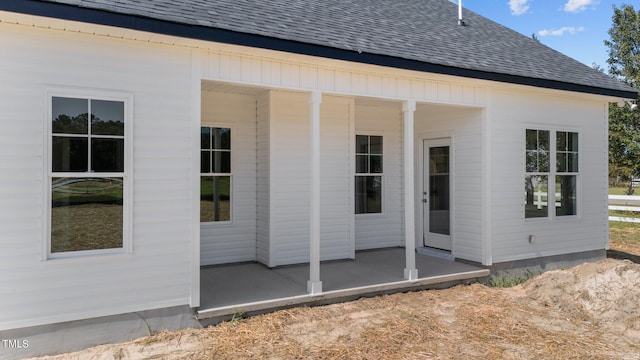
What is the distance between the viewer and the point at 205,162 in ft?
24.1

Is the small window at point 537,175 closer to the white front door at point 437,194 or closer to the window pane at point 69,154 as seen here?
the white front door at point 437,194

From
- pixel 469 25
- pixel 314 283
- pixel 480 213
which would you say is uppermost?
pixel 469 25

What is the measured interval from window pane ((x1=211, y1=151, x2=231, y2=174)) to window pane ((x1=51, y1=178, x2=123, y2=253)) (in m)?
2.68

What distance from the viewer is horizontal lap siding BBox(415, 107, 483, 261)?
25.0 ft

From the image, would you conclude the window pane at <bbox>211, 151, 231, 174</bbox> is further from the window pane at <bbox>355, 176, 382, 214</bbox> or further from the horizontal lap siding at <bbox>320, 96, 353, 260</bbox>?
the window pane at <bbox>355, 176, 382, 214</bbox>

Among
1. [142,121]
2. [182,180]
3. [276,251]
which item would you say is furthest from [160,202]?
[276,251]

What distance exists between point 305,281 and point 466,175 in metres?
3.47

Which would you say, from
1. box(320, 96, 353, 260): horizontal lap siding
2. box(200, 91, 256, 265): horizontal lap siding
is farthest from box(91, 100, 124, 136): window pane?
box(320, 96, 353, 260): horizontal lap siding

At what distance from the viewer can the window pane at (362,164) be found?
28.7ft

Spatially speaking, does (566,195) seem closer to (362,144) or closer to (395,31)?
(362,144)

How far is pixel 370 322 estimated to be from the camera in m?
5.35

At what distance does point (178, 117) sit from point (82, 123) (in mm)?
953

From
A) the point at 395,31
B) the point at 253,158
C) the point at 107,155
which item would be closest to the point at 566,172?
the point at 395,31

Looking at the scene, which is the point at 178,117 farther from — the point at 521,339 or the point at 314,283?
the point at 521,339
